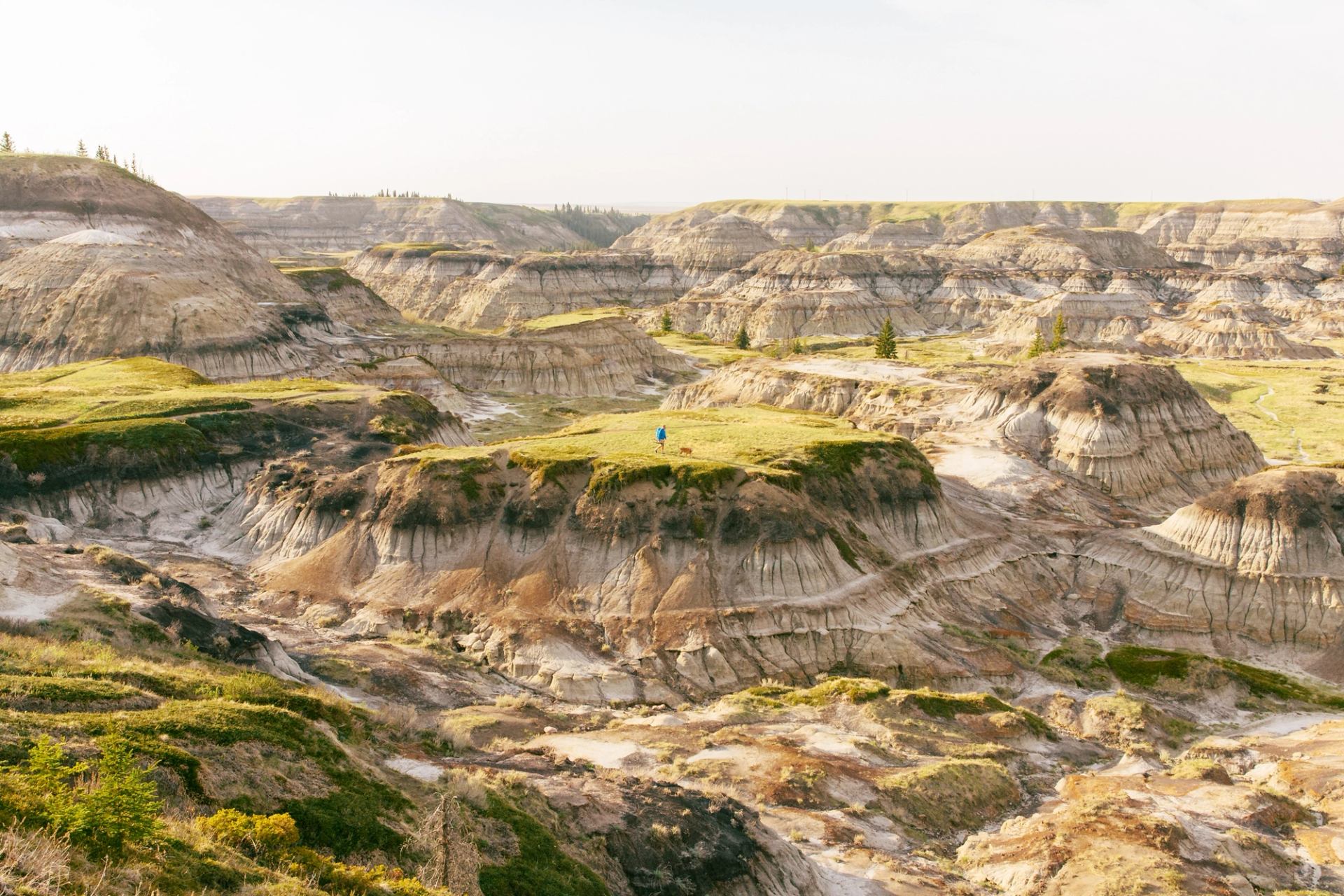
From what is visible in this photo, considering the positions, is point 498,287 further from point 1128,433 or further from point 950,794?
point 950,794

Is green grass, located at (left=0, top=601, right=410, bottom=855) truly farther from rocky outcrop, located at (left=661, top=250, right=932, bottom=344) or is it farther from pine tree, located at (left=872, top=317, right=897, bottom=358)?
rocky outcrop, located at (left=661, top=250, right=932, bottom=344)

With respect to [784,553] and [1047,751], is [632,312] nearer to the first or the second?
[784,553]

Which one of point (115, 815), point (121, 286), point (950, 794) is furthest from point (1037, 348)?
point (115, 815)

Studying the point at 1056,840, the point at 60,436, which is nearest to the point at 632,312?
the point at 60,436

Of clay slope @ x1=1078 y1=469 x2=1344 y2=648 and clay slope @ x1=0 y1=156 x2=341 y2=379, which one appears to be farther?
clay slope @ x1=0 y1=156 x2=341 y2=379

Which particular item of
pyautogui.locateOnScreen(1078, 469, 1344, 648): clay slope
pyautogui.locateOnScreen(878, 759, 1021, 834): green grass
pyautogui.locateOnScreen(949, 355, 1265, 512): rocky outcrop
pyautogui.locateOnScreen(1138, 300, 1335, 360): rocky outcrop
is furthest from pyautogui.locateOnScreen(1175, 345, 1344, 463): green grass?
pyautogui.locateOnScreen(878, 759, 1021, 834): green grass
